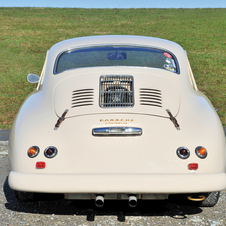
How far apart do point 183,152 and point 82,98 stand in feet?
3.79

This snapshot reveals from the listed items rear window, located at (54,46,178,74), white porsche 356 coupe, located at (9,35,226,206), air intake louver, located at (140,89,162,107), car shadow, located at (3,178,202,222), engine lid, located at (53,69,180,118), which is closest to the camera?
white porsche 356 coupe, located at (9,35,226,206)

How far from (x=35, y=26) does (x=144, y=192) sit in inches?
943

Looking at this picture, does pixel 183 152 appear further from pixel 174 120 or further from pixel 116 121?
pixel 116 121

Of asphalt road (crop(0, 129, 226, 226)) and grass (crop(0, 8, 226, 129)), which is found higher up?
grass (crop(0, 8, 226, 129))

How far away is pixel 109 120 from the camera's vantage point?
123 inches

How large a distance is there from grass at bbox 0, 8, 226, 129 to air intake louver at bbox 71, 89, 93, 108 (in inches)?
213

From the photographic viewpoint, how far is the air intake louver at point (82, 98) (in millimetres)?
3443

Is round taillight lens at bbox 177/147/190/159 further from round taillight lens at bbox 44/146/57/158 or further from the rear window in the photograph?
the rear window

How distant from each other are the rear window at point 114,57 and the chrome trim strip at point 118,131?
1.41 meters

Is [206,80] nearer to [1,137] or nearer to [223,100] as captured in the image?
[223,100]

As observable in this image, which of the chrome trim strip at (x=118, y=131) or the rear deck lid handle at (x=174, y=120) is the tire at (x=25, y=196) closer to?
the chrome trim strip at (x=118, y=131)

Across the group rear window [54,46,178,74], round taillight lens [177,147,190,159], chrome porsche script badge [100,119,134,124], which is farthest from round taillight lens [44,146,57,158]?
rear window [54,46,178,74]

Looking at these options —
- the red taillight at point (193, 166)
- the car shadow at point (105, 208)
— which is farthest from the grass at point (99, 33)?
the red taillight at point (193, 166)

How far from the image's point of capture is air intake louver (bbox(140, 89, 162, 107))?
343 cm
